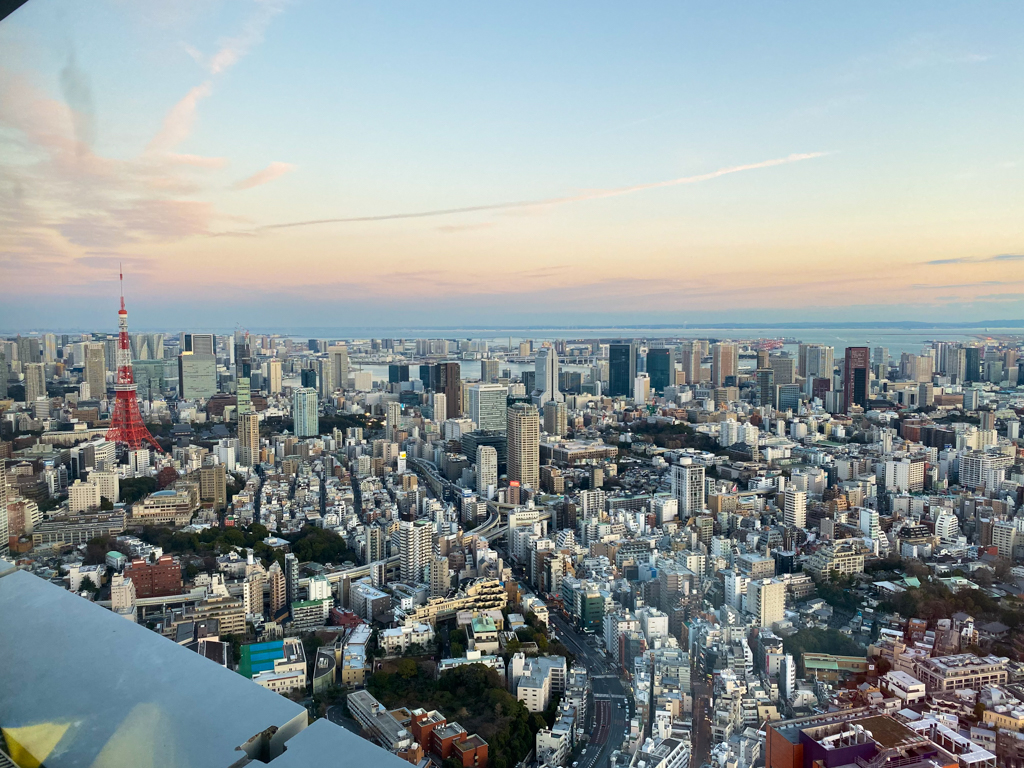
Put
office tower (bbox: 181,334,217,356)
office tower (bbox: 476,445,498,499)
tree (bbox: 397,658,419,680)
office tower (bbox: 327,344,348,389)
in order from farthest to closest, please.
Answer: office tower (bbox: 327,344,348,389), office tower (bbox: 181,334,217,356), office tower (bbox: 476,445,498,499), tree (bbox: 397,658,419,680)

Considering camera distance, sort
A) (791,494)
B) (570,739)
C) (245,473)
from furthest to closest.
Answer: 1. (245,473)
2. (791,494)
3. (570,739)

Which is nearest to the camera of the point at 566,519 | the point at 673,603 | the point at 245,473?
the point at 673,603

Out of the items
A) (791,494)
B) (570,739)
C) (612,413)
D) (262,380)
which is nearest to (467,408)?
(612,413)

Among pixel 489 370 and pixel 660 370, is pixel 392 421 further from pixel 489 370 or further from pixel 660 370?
pixel 660 370

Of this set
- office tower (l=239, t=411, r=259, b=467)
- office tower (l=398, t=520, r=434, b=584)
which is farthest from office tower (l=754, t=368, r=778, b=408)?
office tower (l=239, t=411, r=259, b=467)

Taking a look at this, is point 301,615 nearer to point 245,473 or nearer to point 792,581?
point 792,581

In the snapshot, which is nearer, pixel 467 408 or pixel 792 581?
pixel 792 581

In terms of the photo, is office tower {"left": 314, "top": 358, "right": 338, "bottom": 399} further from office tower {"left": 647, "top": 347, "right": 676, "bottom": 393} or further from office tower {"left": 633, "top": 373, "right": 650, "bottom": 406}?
office tower {"left": 647, "top": 347, "right": 676, "bottom": 393}

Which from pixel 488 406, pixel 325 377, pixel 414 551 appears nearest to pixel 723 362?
pixel 488 406
